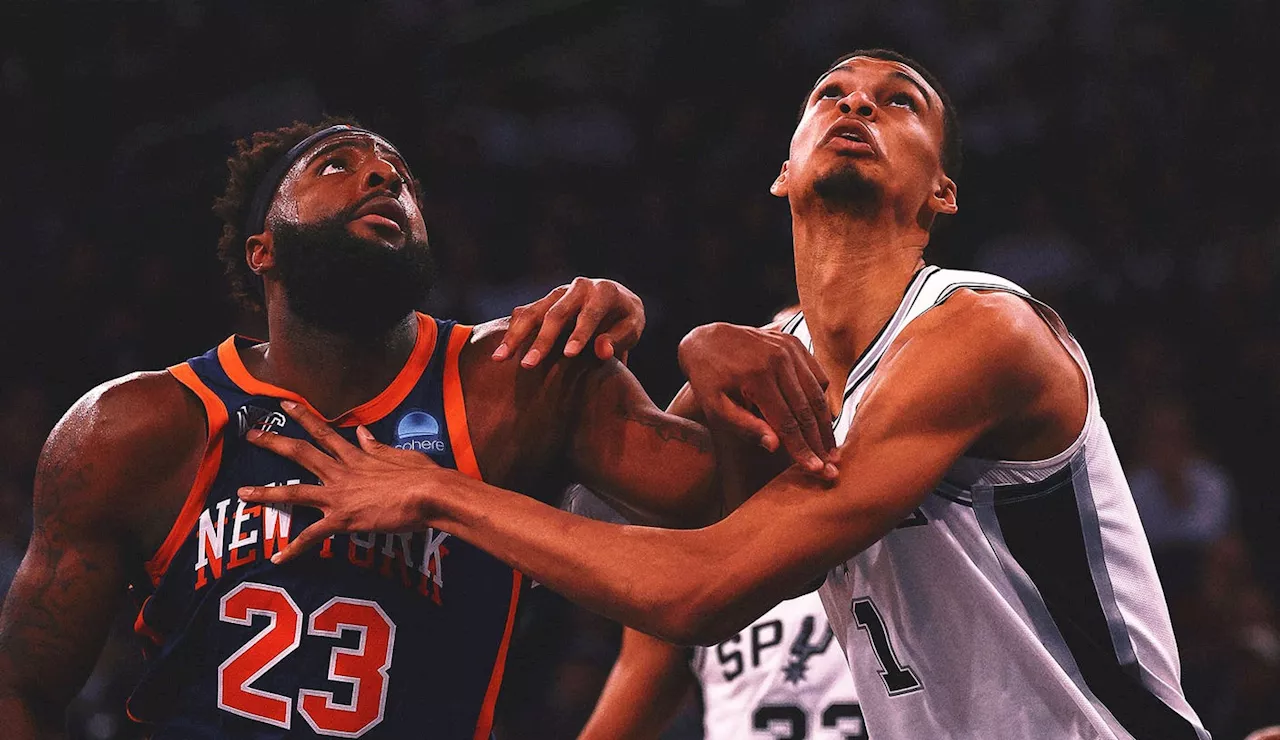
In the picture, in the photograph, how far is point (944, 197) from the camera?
344 centimetres

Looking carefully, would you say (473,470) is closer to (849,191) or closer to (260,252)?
(260,252)

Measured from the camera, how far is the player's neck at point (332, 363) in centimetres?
310

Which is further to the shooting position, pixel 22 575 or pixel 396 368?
pixel 396 368

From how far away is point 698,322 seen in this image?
7539 millimetres

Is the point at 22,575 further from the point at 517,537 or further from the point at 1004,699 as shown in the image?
the point at 1004,699

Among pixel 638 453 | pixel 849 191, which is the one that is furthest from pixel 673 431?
pixel 849 191

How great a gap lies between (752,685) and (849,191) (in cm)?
167

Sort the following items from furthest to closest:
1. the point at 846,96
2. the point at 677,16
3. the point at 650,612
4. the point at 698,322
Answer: the point at 677,16 → the point at 698,322 → the point at 846,96 → the point at 650,612

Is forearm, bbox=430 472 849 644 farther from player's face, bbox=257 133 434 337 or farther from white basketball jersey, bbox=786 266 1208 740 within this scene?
player's face, bbox=257 133 434 337

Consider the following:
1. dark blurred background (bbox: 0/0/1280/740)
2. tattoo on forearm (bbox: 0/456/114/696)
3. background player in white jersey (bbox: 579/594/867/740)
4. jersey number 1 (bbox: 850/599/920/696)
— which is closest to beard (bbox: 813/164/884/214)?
jersey number 1 (bbox: 850/599/920/696)

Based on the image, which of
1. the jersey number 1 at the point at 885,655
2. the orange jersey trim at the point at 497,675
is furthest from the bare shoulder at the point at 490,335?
the jersey number 1 at the point at 885,655

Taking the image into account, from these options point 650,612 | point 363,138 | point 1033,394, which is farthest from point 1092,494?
point 363,138

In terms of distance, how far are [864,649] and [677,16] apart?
5965 millimetres

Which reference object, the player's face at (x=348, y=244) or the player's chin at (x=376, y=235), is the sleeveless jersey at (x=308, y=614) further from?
the player's chin at (x=376, y=235)
